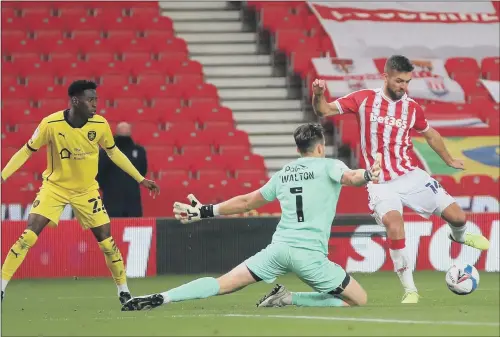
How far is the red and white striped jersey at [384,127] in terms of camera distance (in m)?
10.7

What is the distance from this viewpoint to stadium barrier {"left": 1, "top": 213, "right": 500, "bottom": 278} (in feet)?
48.9

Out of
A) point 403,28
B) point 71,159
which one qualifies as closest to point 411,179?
point 71,159

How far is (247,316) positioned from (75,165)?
2.81 metres

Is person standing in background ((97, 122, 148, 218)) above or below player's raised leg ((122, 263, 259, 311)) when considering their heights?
above

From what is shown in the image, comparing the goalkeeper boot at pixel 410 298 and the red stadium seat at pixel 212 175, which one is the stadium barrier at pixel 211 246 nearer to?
the red stadium seat at pixel 212 175

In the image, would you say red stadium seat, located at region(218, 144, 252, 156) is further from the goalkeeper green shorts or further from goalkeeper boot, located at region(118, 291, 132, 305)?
the goalkeeper green shorts

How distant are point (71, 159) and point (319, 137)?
267 cm

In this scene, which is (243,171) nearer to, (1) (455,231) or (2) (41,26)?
(2) (41,26)

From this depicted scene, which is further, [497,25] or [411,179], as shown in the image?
[497,25]

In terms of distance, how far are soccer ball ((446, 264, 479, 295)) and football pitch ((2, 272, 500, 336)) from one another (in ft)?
0.46

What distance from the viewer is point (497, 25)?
22.2m

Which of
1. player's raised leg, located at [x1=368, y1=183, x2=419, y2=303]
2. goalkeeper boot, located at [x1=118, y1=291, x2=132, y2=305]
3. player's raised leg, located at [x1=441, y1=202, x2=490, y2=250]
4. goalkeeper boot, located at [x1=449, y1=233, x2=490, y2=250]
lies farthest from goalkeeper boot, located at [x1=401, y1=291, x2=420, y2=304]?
goalkeeper boot, located at [x1=118, y1=291, x2=132, y2=305]

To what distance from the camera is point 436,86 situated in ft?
68.0

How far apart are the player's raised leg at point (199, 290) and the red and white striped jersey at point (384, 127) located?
1.82 metres
